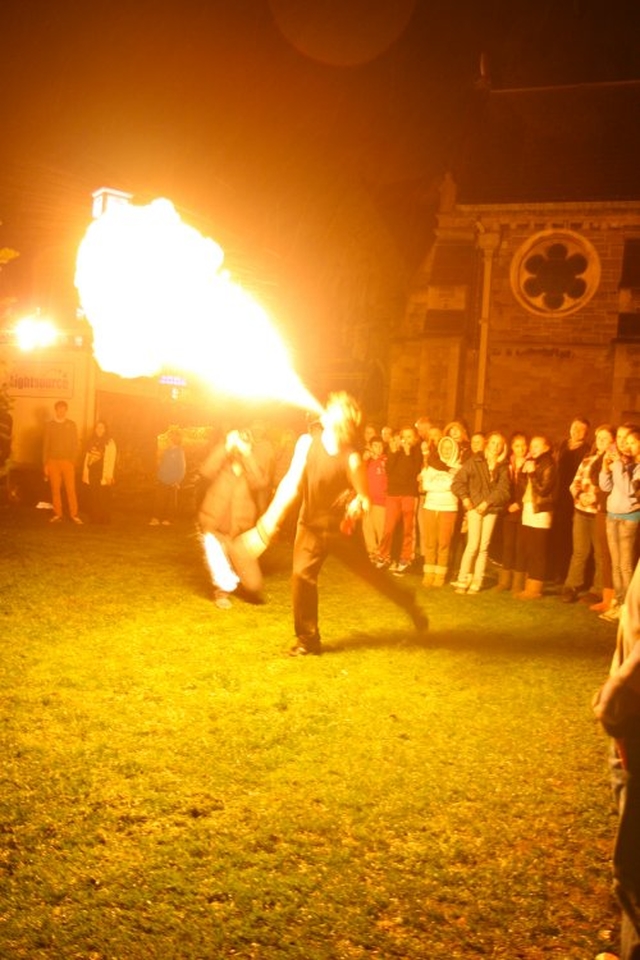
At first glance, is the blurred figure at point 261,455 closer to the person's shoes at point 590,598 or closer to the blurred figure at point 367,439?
the blurred figure at point 367,439

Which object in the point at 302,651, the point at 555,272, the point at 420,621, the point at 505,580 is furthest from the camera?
the point at 555,272

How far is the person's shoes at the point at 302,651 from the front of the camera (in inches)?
279

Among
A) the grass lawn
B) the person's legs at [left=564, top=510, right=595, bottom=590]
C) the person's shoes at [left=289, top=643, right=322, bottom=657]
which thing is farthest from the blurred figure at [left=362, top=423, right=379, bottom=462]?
the person's shoes at [left=289, top=643, right=322, bottom=657]

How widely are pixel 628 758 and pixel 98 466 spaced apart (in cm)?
1427

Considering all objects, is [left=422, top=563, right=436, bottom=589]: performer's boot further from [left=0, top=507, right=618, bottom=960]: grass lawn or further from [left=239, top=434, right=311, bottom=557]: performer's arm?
[left=239, top=434, right=311, bottom=557]: performer's arm

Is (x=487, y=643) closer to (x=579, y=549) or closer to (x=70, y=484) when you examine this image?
(x=579, y=549)

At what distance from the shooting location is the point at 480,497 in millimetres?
10875

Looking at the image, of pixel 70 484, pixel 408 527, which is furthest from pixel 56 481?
pixel 408 527

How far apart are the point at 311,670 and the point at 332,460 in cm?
188

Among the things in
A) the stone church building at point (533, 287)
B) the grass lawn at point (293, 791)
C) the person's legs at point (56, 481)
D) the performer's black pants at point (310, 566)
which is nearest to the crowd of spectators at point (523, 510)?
the grass lawn at point (293, 791)

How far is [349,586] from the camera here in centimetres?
1088

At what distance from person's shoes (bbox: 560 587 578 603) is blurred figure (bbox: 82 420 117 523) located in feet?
30.2

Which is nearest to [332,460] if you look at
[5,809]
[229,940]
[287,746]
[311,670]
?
[311,670]

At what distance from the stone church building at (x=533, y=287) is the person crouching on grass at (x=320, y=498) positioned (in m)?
18.6
